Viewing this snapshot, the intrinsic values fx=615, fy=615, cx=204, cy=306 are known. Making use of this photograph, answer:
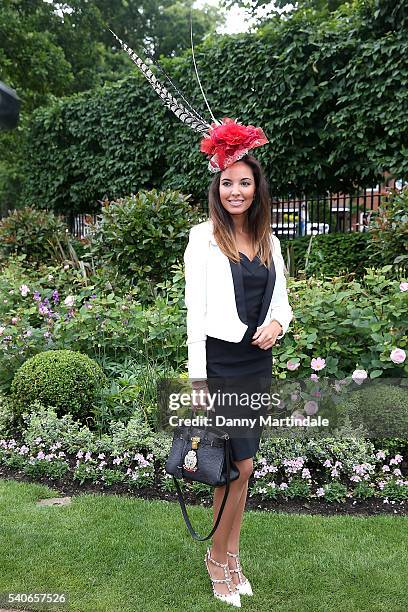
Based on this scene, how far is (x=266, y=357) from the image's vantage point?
2736 millimetres

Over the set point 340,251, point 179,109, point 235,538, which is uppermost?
point 179,109

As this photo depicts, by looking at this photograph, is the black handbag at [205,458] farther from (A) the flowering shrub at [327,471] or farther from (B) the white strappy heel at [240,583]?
(A) the flowering shrub at [327,471]

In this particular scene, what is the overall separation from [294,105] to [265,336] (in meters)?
7.35

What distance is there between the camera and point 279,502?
3.75 meters

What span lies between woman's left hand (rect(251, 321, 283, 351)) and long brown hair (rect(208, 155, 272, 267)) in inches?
11.0

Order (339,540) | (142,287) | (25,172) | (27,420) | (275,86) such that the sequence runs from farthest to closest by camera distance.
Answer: (25,172)
(275,86)
(142,287)
(27,420)
(339,540)

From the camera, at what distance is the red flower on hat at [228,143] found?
2.59 meters

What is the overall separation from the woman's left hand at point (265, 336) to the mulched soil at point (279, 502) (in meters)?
1.49

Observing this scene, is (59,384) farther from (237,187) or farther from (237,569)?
(237,187)

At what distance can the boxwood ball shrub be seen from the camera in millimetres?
4539

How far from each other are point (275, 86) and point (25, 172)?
8954 mm

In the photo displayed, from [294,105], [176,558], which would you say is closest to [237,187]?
[176,558]

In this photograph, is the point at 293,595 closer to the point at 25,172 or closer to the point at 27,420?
the point at 27,420

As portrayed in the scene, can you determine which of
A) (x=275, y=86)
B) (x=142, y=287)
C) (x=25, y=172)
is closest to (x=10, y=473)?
(x=142, y=287)
